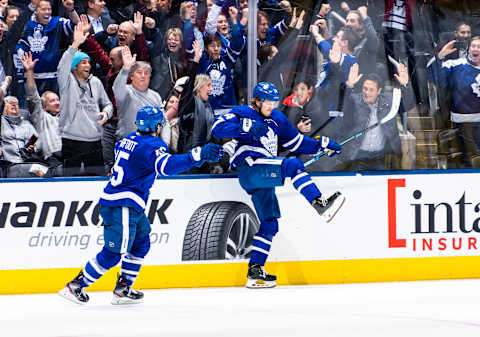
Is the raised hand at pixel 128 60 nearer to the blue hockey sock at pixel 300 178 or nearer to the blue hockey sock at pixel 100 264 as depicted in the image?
the blue hockey sock at pixel 300 178

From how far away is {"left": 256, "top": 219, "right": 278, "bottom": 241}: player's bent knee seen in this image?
18.1ft

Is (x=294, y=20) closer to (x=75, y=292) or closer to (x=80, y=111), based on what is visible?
(x=80, y=111)

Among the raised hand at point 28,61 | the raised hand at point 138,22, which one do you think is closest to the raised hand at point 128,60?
the raised hand at point 138,22

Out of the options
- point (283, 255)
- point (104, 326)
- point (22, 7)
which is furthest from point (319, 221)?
point (22, 7)

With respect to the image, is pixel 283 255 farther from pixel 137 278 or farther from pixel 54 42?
pixel 54 42

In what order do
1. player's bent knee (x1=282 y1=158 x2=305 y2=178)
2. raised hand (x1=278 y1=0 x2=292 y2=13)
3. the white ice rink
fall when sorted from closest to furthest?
the white ice rink, player's bent knee (x1=282 y1=158 x2=305 y2=178), raised hand (x1=278 y1=0 x2=292 y2=13)

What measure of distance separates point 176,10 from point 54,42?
2.88 feet

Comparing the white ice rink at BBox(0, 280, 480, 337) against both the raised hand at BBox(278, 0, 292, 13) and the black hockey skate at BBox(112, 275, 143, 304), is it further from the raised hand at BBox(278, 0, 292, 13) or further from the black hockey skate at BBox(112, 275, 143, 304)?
the raised hand at BBox(278, 0, 292, 13)

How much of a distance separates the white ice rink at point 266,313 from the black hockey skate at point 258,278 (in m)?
0.05

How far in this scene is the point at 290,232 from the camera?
573 centimetres

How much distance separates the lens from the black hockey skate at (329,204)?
5.25 m

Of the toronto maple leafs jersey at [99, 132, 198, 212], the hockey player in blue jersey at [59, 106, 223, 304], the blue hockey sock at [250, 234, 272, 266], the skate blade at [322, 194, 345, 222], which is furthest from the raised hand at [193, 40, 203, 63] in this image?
the skate blade at [322, 194, 345, 222]

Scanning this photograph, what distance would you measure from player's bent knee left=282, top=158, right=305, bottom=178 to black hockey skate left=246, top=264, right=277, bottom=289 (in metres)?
0.67

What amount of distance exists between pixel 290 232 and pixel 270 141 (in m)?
0.69
